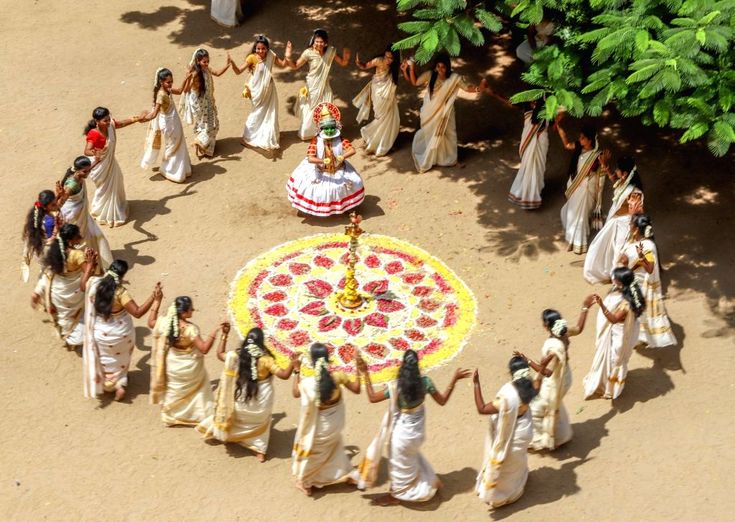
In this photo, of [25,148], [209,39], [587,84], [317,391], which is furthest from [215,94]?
[317,391]

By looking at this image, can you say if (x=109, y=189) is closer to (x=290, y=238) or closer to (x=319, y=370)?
(x=290, y=238)

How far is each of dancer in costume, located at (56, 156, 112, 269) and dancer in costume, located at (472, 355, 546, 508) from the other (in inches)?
254

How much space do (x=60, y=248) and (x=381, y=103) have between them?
6836mm

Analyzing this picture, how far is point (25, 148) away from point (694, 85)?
11.6 meters

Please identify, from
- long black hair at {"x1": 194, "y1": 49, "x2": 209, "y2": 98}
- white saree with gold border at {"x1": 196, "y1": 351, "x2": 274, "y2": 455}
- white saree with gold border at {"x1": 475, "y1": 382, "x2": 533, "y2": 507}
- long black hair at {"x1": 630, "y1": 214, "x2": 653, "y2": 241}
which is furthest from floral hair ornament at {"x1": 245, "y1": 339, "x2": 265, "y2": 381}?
long black hair at {"x1": 194, "y1": 49, "x2": 209, "y2": 98}

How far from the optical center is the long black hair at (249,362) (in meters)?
12.5

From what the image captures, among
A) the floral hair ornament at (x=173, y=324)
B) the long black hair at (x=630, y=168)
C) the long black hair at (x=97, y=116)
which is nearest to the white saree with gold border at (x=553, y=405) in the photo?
the long black hair at (x=630, y=168)

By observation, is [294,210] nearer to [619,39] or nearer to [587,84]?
[587,84]

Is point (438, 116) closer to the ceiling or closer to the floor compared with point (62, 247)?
closer to the ceiling

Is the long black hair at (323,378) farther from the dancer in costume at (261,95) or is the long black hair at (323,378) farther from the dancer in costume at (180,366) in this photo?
the dancer in costume at (261,95)

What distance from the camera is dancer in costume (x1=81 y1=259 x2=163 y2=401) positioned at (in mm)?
13430

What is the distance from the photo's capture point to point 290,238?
683 inches

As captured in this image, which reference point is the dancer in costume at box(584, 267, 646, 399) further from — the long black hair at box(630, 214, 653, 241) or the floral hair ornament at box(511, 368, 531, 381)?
the floral hair ornament at box(511, 368, 531, 381)

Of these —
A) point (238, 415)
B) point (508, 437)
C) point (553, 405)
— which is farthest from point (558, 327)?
point (238, 415)
